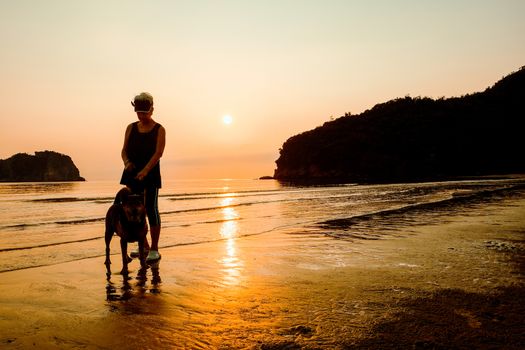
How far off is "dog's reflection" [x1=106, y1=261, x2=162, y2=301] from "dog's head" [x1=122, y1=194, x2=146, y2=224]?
28.5 inches

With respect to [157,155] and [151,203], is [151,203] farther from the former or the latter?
[157,155]

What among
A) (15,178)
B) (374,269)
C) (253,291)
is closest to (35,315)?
(253,291)

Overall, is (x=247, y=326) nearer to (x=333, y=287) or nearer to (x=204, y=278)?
(x=333, y=287)

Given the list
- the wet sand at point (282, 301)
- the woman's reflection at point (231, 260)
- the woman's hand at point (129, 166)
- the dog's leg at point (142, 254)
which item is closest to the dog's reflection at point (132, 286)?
the wet sand at point (282, 301)

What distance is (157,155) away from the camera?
5.39 metres

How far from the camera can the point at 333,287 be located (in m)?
3.99

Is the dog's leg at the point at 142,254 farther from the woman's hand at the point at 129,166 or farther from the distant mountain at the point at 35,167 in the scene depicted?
the distant mountain at the point at 35,167

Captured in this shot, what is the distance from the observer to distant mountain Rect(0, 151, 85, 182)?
162 meters

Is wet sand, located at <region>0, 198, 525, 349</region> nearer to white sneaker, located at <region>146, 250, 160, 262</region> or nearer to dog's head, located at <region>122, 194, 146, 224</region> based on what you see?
white sneaker, located at <region>146, 250, 160, 262</region>

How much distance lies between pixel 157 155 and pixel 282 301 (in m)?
2.95

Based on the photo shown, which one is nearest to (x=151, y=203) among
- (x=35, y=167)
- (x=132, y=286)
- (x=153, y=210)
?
(x=153, y=210)

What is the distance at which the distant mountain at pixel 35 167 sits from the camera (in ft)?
532

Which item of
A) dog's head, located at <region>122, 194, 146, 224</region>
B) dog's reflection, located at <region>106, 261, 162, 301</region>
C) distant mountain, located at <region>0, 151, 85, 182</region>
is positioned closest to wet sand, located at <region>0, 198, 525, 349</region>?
dog's reflection, located at <region>106, 261, 162, 301</region>

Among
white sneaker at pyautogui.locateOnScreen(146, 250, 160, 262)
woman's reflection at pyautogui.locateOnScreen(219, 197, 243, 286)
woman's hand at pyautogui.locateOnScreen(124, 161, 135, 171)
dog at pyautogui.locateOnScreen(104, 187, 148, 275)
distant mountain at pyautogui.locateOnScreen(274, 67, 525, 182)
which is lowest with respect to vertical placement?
woman's reflection at pyautogui.locateOnScreen(219, 197, 243, 286)
